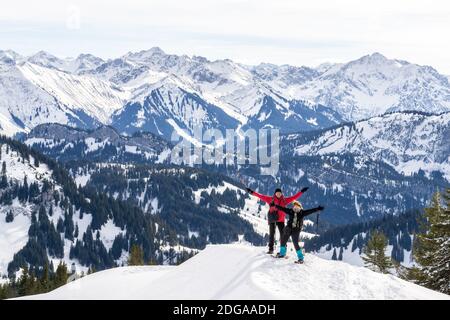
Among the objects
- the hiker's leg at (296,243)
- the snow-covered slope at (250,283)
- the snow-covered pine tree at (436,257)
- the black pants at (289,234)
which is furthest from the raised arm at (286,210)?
the snow-covered pine tree at (436,257)

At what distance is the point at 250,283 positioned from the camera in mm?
27734

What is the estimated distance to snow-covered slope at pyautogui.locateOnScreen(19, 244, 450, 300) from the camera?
27344 mm

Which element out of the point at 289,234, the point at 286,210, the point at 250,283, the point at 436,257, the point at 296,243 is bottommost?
the point at 436,257

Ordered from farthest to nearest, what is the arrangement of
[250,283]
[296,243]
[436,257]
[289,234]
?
1. [436,257]
2. [289,234]
3. [296,243]
4. [250,283]

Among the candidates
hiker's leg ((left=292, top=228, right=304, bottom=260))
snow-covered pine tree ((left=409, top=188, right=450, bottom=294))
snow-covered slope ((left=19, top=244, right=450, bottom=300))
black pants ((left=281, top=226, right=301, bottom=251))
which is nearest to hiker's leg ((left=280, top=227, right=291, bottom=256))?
black pants ((left=281, top=226, right=301, bottom=251))

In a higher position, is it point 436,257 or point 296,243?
point 296,243

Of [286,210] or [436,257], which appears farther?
[436,257]

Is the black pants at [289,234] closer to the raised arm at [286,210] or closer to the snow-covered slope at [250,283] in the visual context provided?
the raised arm at [286,210]

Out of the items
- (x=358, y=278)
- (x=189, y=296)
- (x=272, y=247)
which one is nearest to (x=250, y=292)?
(x=189, y=296)

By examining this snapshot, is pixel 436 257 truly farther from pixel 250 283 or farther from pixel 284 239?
pixel 250 283

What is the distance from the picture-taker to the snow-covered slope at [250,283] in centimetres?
2734

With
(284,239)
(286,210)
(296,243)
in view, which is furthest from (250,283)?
(286,210)
